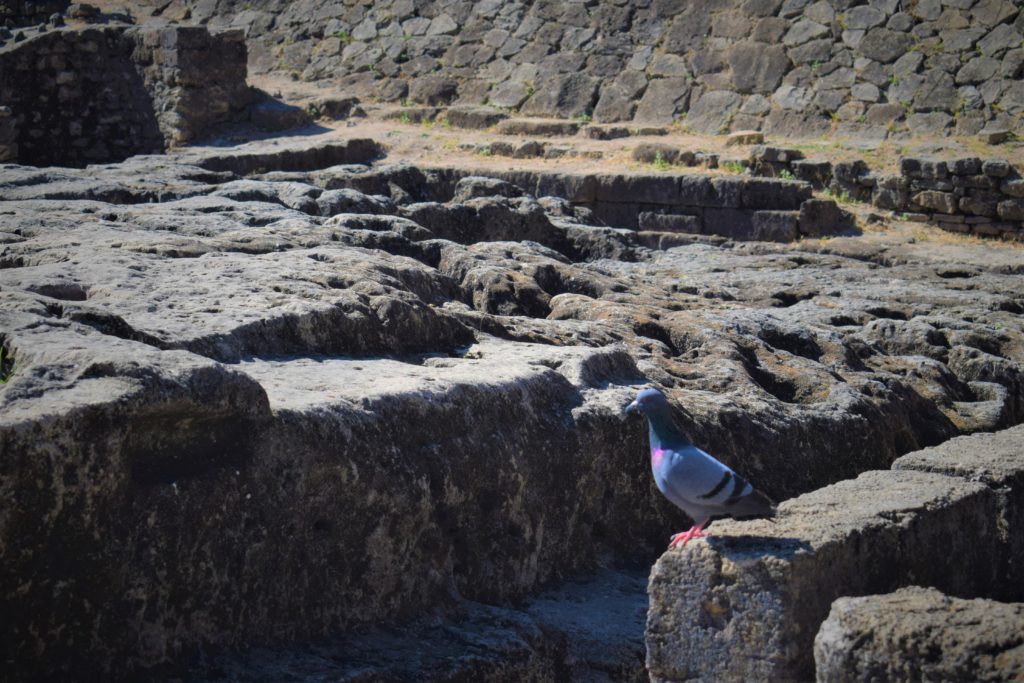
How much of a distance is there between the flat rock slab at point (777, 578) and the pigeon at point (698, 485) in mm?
49

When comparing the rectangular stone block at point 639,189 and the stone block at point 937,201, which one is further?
the rectangular stone block at point 639,189

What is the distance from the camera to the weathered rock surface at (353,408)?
329cm

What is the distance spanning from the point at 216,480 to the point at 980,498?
2.49 meters

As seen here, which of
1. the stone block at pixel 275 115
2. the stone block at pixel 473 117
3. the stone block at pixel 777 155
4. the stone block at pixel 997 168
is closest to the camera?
the stone block at pixel 997 168

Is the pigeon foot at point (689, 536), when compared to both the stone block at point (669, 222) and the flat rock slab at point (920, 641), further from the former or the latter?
the stone block at point (669, 222)

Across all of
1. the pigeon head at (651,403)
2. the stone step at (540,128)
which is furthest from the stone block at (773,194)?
the pigeon head at (651,403)

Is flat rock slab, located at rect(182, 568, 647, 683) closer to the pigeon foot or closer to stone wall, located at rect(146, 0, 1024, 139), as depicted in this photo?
the pigeon foot

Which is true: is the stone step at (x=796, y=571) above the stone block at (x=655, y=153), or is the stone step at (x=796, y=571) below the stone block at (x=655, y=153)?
below

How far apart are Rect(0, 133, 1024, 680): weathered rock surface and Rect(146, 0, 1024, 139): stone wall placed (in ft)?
25.1

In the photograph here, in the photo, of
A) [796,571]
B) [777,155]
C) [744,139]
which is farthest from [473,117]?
[796,571]

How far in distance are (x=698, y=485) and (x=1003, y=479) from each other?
1.49 meters

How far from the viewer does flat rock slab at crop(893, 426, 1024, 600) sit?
14.1 ft

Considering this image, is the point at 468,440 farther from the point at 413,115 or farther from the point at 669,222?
the point at 413,115

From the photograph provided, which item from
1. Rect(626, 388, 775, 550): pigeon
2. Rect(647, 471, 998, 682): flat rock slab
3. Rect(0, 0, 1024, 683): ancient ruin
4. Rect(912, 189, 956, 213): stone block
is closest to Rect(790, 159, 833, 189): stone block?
Rect(912, 189, 956, 213): stone block
